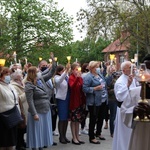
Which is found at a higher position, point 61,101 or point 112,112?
point 61,101

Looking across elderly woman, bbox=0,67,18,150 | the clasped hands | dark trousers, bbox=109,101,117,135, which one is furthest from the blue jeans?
the clasped hands

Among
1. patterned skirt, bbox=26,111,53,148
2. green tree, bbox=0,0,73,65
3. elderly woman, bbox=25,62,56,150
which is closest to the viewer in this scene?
elderly woman, bbox=25,62,56,150

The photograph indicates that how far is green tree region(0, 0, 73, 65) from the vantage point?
31203 millimetres

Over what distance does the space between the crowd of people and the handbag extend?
7cm

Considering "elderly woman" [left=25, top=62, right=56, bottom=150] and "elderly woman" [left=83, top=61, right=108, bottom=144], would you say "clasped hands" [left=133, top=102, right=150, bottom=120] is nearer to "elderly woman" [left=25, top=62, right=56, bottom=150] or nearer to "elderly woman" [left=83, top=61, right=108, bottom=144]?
"elderly woman" [left=25, top=62, right=56, bottom=150]

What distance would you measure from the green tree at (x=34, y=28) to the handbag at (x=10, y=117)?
25693 mm

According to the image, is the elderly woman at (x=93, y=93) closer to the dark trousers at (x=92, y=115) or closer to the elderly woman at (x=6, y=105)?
the dark trousers at (x=92, y=115)

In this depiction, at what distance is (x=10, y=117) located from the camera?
5719 mm

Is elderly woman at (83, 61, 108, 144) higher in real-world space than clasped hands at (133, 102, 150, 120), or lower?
lower

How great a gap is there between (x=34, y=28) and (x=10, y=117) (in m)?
27.4

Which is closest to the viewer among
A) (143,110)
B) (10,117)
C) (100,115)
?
(143,110)

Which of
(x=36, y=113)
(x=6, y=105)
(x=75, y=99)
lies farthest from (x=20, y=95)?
(x=75, y=99)

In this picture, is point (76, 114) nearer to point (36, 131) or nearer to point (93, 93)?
point (93, 93)

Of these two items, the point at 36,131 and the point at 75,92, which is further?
the point at 75,92
